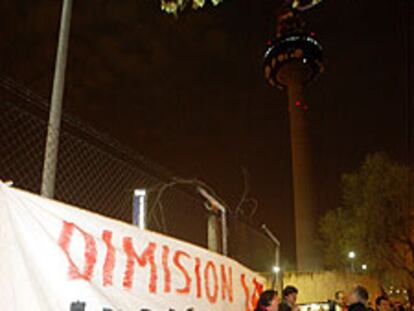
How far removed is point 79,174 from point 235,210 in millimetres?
3042

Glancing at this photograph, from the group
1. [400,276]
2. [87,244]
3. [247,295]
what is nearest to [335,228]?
[400,276]

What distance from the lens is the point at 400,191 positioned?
22516 mm

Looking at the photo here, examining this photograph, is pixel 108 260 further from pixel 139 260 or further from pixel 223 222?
pixel 223 222

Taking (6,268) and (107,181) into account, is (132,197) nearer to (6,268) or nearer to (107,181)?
(107,181)

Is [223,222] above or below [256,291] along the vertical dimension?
above

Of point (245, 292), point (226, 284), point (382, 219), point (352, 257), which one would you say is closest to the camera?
point (226, 284)

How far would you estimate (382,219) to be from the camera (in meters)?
22.7

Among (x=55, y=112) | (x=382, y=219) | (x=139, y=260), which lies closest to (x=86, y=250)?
(x=139, y=260)

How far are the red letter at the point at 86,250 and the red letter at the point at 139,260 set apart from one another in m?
0.45

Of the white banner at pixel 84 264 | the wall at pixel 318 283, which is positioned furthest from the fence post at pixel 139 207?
the wall at pixel 318 283

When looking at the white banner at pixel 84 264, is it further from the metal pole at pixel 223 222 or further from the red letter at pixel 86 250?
the metal pole at pixel 223 222

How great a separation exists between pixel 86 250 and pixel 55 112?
2140mm

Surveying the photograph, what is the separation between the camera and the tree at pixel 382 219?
22203 mm

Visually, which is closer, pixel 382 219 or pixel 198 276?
pixel 198 276
